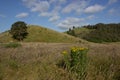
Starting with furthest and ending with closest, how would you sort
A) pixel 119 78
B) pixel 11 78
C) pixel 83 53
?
pixel 83 53 → pixel 11 78 → pixel 119 78

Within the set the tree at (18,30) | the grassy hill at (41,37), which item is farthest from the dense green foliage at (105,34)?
the tree at (18,30)

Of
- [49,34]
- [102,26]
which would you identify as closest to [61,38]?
[49,34]

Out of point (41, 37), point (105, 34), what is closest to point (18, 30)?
point (41, 37)

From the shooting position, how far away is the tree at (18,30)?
208 feet

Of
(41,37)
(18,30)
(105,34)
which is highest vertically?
(18,30)

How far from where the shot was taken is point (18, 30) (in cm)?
6412

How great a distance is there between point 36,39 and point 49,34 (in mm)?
6487

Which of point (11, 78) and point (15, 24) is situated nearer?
point (11, 78)

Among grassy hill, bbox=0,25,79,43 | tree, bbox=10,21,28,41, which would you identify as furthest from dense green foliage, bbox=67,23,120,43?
tree, bbox=10,21,28,41

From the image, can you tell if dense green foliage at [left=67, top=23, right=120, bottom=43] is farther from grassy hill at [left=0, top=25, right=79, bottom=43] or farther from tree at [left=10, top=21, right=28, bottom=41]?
tree at [left=10, top=21, right=28, bottom=41]

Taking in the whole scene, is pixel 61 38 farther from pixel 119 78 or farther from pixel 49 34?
pixel 119 78

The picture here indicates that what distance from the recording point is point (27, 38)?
68250 mm

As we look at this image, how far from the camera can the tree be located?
2500 inches

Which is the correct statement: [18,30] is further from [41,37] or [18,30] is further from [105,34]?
[105,34]
